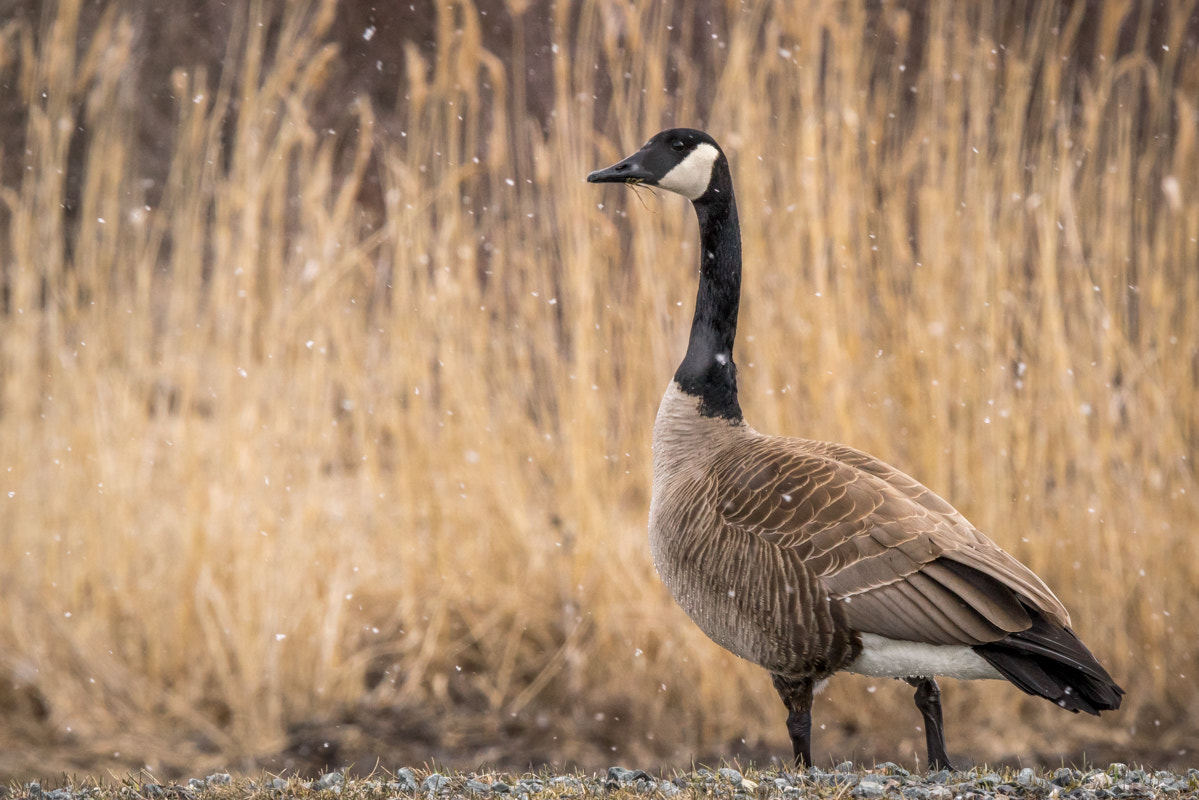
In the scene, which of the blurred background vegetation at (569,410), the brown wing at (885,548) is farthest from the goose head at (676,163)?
the blurred background vegetation at (569,410)

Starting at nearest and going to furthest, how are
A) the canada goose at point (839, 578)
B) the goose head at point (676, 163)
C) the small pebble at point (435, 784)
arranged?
the canada goose at point (839, 578), the small pebble at point (435, 784), the goose head at point (676, 163)

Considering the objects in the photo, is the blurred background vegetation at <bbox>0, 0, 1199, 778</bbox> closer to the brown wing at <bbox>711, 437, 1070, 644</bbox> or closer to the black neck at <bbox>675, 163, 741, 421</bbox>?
the black neck at <bbox>675, 163, 741, 421</bbox>

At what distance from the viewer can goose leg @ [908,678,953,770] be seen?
125 inches

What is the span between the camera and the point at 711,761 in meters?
4.64

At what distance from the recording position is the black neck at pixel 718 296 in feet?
11.7

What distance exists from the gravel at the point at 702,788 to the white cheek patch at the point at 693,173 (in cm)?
181

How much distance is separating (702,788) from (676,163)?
1.91 meters

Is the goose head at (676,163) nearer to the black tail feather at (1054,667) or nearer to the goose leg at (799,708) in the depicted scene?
the goose leg at (799,708)

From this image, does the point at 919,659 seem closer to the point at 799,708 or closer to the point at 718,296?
the point at 799,708

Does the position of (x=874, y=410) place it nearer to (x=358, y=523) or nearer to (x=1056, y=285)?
(x=1056, y=285)

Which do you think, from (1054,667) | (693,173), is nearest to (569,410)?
(693,173)

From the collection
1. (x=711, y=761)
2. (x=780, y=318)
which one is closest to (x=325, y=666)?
(x=711, y=761)

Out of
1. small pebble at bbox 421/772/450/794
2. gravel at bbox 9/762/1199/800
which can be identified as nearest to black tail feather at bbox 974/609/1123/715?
gravel at bbox 9/762/1199/800

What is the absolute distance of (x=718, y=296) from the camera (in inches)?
Answer: 143
